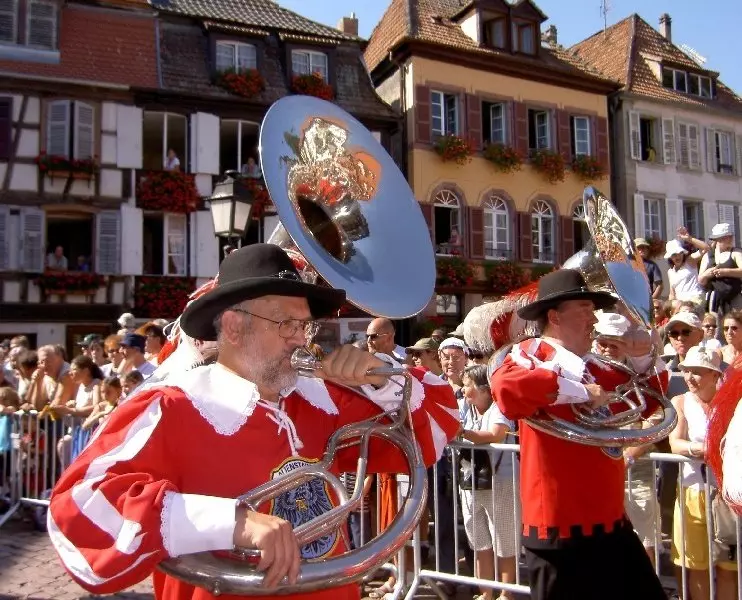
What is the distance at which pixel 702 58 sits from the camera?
25.2 meters

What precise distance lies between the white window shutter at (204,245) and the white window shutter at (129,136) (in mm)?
1841

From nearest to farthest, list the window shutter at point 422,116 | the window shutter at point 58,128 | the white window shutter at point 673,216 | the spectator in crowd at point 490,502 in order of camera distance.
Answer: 1. the spectator in crowd at point 490,502
2. the window shutter at point 58,128
3. the window shutter at point 422,116
4. the white window shutter at point 673,216

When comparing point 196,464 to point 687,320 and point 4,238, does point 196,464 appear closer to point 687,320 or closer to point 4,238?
point 687,320

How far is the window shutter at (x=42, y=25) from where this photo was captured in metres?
16.7

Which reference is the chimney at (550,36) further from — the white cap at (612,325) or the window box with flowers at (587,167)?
the white cap at (612,325)

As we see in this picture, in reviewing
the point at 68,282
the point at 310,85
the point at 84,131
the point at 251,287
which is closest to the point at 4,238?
the point at 68,282

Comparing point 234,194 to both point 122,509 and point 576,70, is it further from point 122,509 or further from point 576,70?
point 576,70

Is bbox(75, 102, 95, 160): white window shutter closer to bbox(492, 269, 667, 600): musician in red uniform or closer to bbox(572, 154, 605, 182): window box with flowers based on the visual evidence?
bbox(572, 154, 605, 182): window box with flowers

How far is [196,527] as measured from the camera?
5.49 feet

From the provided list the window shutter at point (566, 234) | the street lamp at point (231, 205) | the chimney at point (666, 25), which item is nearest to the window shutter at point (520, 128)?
the window shutter at point (566, 234)

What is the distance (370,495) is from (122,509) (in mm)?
4231

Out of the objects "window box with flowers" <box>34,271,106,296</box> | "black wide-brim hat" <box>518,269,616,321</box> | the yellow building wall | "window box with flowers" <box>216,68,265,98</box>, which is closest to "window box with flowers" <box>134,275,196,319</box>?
"window box with flowers" <box>34,271,106,296</box>

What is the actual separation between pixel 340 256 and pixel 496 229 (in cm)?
1892

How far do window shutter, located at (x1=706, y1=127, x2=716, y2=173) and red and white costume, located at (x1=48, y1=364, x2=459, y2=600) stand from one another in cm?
2427
